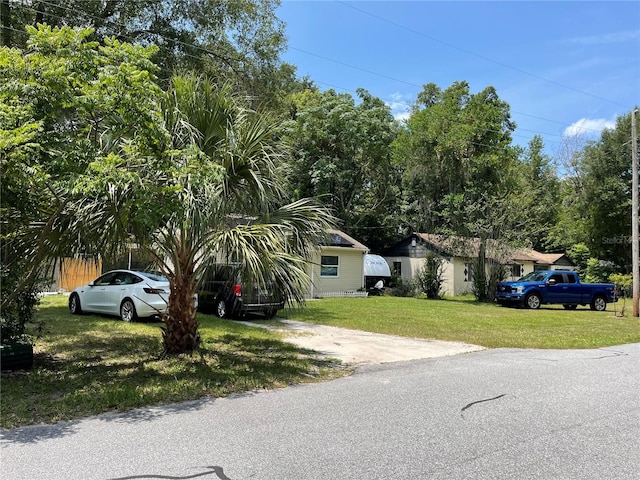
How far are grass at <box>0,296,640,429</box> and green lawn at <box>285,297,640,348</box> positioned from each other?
0.03 m

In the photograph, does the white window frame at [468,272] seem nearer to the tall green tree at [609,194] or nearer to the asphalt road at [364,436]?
the tall green tree at [609,194]

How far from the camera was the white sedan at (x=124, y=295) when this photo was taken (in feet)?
43.8

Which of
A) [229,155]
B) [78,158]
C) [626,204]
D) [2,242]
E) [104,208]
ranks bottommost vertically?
[2,242]

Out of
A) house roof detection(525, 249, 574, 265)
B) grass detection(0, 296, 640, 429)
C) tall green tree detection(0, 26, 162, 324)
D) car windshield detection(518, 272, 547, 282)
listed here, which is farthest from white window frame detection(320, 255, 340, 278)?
tall green tree detection(0, 26, 162, 324)

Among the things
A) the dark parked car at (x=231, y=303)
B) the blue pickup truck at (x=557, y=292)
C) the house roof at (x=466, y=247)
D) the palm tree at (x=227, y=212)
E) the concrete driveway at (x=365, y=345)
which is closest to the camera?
the palm tree at (x=227, y=212)

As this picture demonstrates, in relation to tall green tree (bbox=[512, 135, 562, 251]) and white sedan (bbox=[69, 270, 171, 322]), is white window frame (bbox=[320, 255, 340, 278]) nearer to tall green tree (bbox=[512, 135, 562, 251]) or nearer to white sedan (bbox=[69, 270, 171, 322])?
white sedan (bbox=[69, 270, 171, 322])

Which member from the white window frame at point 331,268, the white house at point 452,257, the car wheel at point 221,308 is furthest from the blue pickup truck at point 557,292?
the car wheel at point 221,308

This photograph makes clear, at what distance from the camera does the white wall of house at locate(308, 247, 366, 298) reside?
2666 cm

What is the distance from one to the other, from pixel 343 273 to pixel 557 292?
35.5 ft

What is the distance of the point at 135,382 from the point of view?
705cm

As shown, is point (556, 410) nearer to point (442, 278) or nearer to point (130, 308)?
point (130, 308)

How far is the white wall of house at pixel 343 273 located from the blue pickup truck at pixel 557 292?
26.5ft

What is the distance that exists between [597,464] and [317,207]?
5.81m

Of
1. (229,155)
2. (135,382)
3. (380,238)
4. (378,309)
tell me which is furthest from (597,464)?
(380,238)
